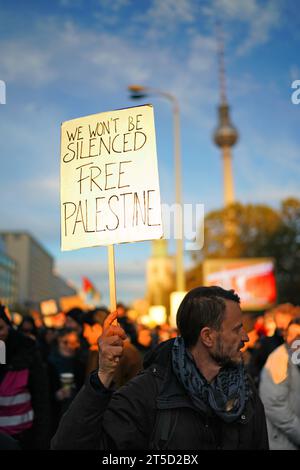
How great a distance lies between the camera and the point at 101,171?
2820 millimetres

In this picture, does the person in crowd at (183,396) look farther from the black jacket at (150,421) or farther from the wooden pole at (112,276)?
the wooden pole at (112,276)

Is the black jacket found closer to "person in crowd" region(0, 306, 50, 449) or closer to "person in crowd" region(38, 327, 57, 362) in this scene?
"person in crowd" region(0, 306, 50, 449)

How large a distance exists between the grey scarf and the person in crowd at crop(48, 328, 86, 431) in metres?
2.79

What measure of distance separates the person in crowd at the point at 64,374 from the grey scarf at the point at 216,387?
9.15 feet

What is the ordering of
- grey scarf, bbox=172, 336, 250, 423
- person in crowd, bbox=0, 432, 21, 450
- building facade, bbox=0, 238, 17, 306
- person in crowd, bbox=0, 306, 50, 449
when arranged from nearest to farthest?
1. person in crowd, bbox=0, 432, 21, 450
2. grey scarf, bbox=172, 336, 250, 423
3. person in crowd, bbox=0, 306, 50, 449
4. building facade, bbox=0, 238, 17, 306

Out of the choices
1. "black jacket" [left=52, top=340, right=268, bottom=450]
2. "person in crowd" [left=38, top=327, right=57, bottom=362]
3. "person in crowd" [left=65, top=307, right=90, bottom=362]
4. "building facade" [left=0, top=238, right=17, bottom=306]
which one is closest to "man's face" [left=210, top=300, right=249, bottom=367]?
"black jacket" [left=52, top=340, right=268, bottom=450]

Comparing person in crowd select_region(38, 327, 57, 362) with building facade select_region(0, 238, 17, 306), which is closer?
person in crowd select_region(38, 327, 57, 362)

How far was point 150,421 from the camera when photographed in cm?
223

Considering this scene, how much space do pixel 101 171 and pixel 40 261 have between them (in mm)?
171060

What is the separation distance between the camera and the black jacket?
2010mm

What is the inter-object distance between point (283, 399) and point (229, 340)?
1.72 m

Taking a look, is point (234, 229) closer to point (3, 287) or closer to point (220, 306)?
point (220, 306)

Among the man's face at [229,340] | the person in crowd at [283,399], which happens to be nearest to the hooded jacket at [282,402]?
the person in crowd at [283,399]

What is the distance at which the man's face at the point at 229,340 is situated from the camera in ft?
7.97
